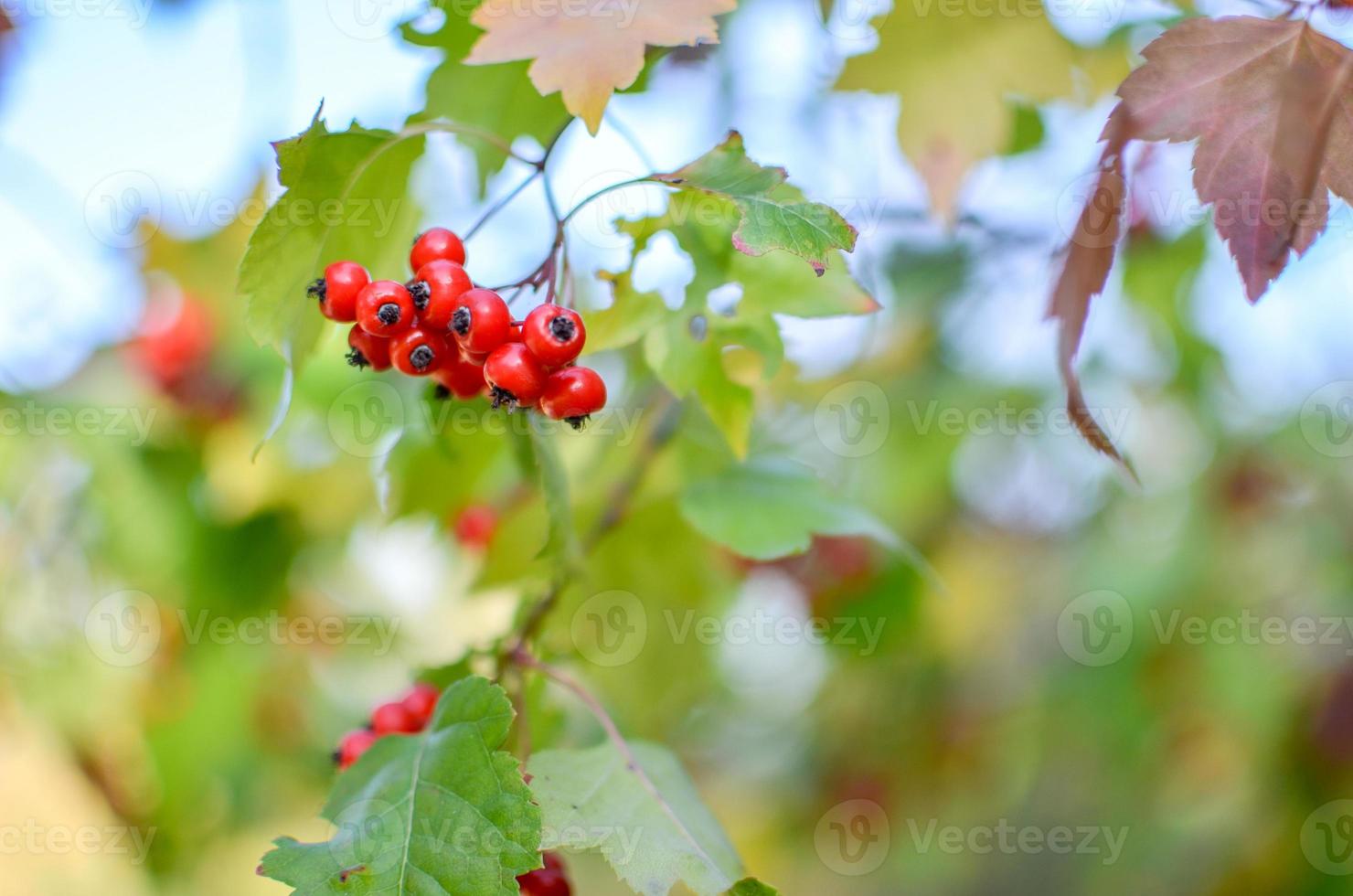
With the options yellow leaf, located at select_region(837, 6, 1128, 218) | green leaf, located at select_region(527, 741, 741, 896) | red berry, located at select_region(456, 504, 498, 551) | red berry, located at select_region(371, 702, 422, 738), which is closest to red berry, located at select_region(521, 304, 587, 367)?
green leaf, located at select_region(527, 741, 741, 896)

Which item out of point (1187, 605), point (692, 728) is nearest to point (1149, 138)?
point (1187, 605)

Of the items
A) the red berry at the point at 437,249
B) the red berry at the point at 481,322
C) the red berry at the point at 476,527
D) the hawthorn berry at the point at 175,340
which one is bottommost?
the red berry at the point at 476,527

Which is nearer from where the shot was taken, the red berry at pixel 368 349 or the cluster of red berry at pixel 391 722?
the red berry at pixel 368 349

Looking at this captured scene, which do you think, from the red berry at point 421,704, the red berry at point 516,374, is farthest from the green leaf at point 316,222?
the red berry at point 421,704

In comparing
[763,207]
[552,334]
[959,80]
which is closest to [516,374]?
[552,334]

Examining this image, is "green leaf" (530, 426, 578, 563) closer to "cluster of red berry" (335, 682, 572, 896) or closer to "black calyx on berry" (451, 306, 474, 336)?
"black calyx on berry" (451, 306, 474, 336)

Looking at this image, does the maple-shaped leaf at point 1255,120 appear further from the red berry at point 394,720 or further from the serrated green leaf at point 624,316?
the red berry at point 394,720

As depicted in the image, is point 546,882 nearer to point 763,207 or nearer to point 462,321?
point 462,321
